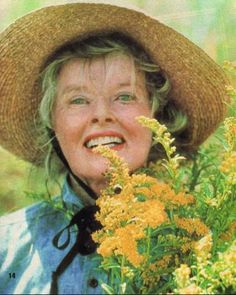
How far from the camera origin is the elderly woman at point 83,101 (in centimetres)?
139

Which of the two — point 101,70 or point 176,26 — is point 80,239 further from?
point 176,26

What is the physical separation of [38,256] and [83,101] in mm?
310

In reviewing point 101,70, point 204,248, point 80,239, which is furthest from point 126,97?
point 204,248

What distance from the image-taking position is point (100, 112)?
1.38 metres

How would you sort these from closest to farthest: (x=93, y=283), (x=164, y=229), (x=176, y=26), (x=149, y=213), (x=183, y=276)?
(x=183, y=276) → (x=149, y=213) → (x=164, y=229) → (x=93, y=283) → (x=176, y=26)

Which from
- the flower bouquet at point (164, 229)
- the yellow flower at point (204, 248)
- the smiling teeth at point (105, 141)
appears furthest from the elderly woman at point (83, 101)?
the yellow flower at point (204, 248)

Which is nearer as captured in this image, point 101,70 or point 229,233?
point 229,233

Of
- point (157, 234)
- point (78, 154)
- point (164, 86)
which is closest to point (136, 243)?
point (157, 234)

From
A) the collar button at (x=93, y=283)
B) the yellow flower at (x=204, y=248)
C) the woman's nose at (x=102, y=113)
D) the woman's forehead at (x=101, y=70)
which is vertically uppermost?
the woman's forehead at (x=101, y=70)

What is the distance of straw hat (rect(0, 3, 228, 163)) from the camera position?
1.40 m

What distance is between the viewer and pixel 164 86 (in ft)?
4.89

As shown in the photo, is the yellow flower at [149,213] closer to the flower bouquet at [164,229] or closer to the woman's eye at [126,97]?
the flower bouquet at [164,229]

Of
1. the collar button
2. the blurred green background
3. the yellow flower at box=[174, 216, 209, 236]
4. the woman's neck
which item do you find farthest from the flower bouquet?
the blurred green background

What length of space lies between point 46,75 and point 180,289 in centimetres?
62
